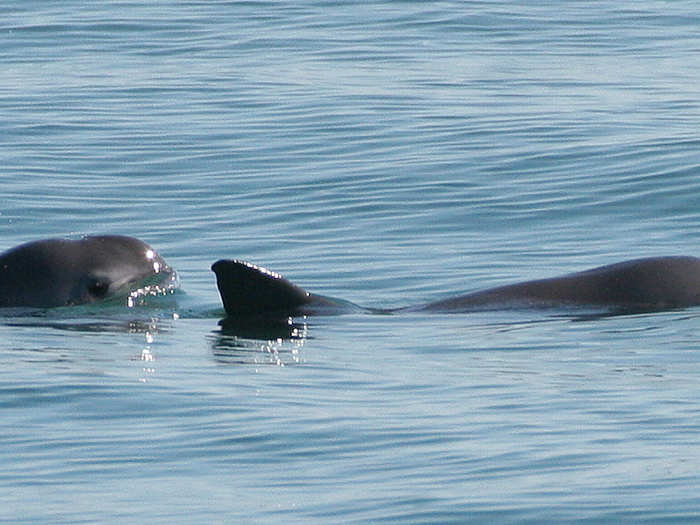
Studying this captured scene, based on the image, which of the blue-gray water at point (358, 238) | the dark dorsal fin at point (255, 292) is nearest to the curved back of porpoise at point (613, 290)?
the blue-gray water at point (358, 238)

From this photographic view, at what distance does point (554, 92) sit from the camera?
23.6 m

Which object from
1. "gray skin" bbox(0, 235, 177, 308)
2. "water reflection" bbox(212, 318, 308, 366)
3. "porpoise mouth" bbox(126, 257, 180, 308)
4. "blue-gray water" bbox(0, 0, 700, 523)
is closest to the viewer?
"blue-gray water" bbox(0, 0, 700, 523)

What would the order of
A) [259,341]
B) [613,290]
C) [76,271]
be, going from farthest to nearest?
[76,271]
[613,290]
[259,341]

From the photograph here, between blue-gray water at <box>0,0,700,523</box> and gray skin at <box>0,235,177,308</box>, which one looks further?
gray skin at <box>0,235,177,308</box>

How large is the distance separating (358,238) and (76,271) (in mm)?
3375

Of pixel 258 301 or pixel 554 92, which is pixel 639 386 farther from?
pixel 554 92

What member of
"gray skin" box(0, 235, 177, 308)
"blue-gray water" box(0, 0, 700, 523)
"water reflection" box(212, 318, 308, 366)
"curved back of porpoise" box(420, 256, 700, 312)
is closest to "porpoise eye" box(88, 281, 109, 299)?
"gray skin" box(0, 235, 177, 308)

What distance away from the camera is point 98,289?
45.8 ft

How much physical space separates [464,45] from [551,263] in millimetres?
12689

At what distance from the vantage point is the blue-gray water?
29.1 ft

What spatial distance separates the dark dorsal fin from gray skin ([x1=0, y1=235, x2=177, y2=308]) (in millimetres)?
1096

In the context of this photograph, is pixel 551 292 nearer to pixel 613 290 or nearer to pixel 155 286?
pixel 613 290

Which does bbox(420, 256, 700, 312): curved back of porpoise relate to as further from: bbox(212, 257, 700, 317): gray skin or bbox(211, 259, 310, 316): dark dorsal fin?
bbox(211, 259, 310, 316): dark dorsal fin

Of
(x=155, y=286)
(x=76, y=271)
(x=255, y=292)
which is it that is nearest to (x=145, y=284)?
(x=155, y=286)
